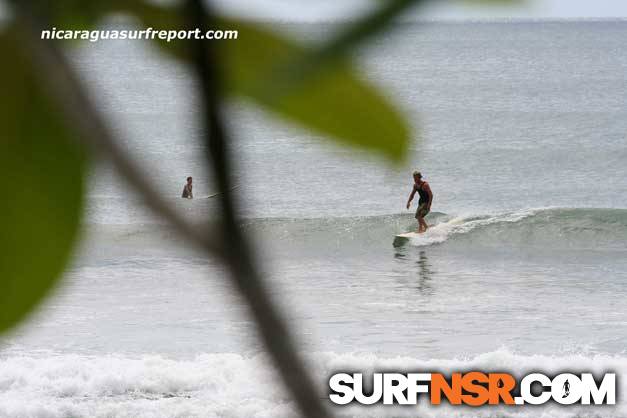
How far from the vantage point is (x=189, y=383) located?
730cm

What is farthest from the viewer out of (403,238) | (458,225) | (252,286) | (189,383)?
(458,225)

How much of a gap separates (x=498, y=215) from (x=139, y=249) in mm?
5056

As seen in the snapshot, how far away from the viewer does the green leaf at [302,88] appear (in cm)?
15

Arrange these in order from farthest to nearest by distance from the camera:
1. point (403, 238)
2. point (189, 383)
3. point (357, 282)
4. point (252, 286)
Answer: point (403, 238), point (357, 282), point (189, 383), point (252, 286)

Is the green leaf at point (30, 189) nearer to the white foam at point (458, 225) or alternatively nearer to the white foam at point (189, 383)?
the white foam at point (189, 383)

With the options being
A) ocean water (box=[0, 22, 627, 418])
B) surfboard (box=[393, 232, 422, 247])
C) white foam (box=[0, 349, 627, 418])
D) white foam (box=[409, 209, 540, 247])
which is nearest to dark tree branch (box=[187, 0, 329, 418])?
ocean water (box=[0, 22, 627, 418])

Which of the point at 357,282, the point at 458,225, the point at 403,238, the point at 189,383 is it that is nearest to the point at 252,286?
the point at 189,383

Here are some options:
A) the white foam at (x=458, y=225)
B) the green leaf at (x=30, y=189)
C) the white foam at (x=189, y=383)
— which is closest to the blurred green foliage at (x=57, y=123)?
the green leaf at (x=30, y=189)

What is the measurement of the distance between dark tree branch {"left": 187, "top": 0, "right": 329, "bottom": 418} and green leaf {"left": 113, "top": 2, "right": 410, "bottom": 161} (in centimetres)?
3

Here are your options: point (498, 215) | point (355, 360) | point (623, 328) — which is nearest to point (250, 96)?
point (355, 360)

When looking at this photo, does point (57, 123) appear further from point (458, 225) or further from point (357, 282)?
point (458, 225)

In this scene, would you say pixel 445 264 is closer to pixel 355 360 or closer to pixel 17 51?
pixel 355 360

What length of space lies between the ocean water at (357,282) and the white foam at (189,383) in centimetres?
2

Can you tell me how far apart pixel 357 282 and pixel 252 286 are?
1093cm
